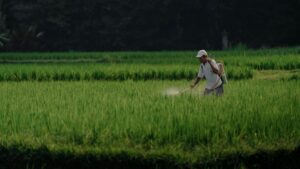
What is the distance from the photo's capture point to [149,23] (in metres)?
30.5

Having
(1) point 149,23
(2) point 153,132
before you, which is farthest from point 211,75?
(1) point 149,23

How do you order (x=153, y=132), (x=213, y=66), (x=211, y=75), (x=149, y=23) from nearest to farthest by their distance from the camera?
1. (x=153, y=132)
2. (x=213, y=66)
3. (x=211, y=75)
4. (x=149, y=23)

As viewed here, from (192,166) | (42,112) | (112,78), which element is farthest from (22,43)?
(192,166)

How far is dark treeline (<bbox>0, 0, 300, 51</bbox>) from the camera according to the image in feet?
97.4

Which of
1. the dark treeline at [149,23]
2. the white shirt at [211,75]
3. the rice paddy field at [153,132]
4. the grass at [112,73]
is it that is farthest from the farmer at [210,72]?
the dark treeline at [149,23]

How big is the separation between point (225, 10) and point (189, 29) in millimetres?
1833

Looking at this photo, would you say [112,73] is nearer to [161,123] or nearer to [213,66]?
[213,66]

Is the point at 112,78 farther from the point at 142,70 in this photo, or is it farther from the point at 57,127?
the point at 57,127

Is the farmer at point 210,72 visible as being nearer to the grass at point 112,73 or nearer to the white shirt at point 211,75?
the white shirt at point 211,75

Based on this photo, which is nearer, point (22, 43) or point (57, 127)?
point (57, 127)

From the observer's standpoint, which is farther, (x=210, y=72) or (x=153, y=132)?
(x=210, y=72)

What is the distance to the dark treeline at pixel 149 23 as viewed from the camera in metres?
29.7

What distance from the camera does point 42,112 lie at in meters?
7.45

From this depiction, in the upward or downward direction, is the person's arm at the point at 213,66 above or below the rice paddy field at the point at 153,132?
above
